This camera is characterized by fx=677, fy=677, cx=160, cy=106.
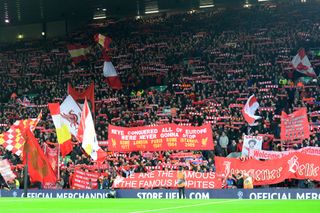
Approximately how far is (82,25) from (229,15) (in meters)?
13.8

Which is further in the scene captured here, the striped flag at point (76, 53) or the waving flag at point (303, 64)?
the striped flag at point (76, 53)

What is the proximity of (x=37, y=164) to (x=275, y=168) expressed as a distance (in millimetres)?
10525

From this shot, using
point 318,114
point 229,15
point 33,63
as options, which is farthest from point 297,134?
point 33,63

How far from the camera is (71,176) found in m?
33.6

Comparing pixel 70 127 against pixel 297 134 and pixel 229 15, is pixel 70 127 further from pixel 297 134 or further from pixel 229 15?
pixel 229 15

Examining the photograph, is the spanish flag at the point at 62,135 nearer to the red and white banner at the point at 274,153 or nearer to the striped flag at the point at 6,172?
the striped flag at the point at 6,172

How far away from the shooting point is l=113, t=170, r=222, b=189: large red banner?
1196 inches

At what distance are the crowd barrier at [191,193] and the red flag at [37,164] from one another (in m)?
2.03

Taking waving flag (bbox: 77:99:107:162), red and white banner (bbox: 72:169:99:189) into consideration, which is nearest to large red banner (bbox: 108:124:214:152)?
red and white banner (bbox: 72:169:99:189)

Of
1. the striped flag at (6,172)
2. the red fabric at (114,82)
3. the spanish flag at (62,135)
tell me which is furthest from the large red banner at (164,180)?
the red fabric at (114,82)

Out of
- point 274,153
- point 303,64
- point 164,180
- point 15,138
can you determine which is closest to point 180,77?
point 303,64

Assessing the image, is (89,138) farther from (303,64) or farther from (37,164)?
(303,64)

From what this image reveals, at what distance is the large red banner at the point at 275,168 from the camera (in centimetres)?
2844

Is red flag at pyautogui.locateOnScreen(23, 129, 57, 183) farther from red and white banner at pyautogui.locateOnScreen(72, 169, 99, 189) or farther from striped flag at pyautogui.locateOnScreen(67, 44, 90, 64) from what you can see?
striped flag at pyautogui.locateOnScreen(67, 44, 90, 64)
